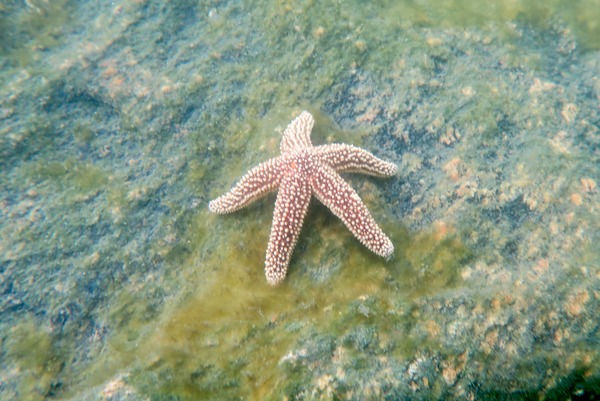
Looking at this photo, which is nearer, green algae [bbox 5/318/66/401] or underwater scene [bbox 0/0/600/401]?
underwater scene [bbox 0/0/600/401]

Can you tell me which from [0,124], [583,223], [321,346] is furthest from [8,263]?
[583,223]

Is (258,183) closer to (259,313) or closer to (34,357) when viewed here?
(259,313)

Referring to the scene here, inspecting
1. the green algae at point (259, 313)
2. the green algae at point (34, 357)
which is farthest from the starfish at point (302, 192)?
the green algae at point (34, 357)

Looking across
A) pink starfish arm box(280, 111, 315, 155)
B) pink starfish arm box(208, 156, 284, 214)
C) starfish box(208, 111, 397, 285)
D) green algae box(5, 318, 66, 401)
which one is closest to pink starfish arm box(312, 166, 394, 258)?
starfish box(208, 111, 397, 285)

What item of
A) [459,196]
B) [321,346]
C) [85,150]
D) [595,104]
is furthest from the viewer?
[85,150]

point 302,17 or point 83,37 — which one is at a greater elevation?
point 302,17

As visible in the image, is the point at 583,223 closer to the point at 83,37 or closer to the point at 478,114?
the point at 478,114

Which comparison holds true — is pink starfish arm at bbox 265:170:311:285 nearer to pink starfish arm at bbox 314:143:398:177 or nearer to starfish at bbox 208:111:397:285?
starfish at bbox 208:111:397:285

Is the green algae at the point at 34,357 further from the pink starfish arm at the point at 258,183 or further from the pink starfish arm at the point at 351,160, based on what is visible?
the pink starfish arm at the point at 351,160

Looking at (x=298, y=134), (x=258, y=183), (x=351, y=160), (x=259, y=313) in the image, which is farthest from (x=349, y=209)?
(x=259, y=313)
